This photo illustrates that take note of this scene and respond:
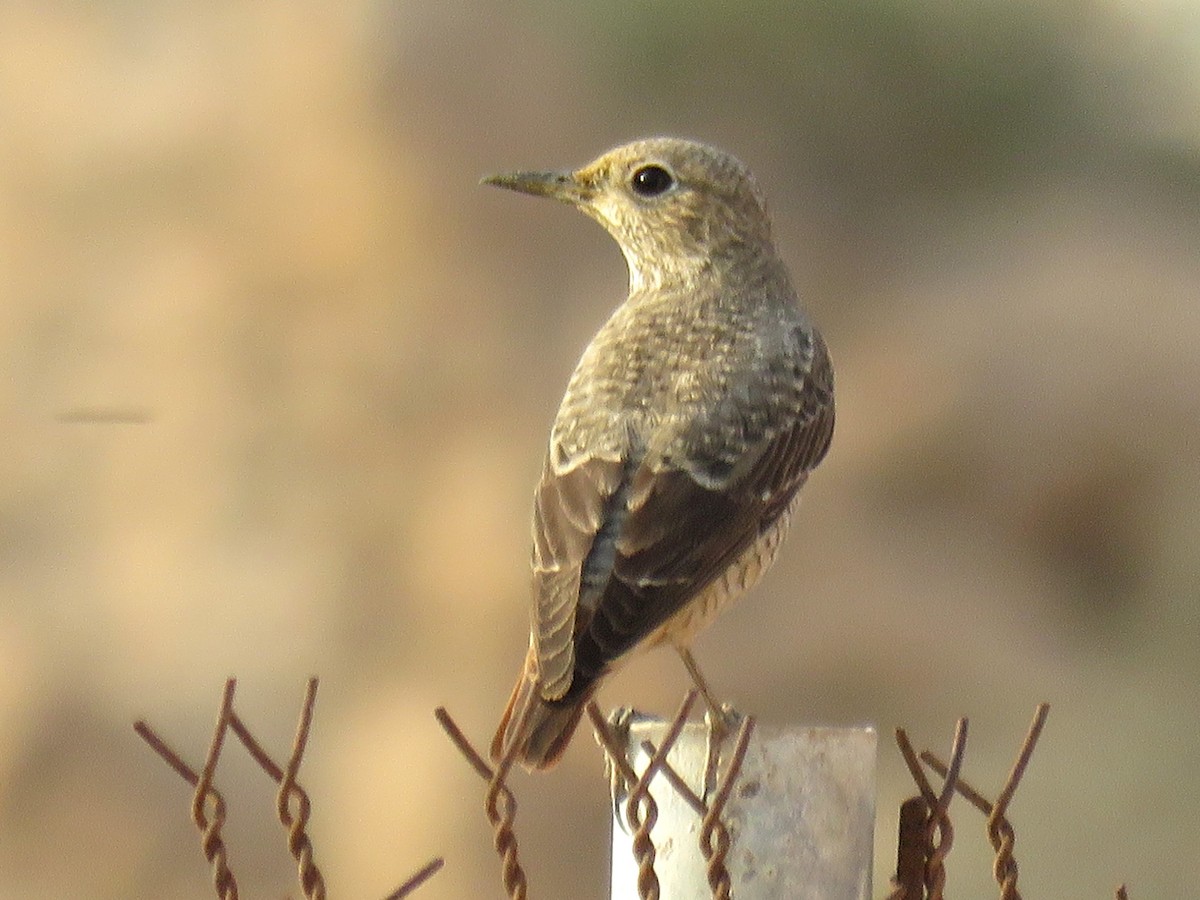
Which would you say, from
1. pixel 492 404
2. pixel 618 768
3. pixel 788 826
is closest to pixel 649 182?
pixel 618 768

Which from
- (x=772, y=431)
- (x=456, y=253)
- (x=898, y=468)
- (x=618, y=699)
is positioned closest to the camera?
(x=772, y=431)

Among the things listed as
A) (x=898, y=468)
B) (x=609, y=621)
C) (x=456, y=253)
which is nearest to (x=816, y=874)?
(x=609, y=621)

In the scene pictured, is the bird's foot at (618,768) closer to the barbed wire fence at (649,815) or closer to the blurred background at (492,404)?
the barbed wire fence at (649,815)

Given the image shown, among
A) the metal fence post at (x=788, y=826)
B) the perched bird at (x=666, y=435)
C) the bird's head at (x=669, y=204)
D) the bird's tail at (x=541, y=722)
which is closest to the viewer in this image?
the metal fence post at (x=788, y=826)

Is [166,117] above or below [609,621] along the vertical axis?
above

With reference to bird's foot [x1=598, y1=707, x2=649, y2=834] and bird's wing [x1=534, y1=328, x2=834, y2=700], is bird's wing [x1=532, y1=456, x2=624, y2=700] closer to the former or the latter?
bird's wing [x1=534, y1=328, x2=834, y2=700]

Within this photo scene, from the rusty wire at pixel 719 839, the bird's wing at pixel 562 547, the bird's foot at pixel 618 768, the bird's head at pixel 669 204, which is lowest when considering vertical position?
the rusty wire at pixel 719 839

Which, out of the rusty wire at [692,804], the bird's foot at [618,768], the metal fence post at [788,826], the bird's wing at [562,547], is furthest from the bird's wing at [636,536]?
the rusty wire at [692,804]

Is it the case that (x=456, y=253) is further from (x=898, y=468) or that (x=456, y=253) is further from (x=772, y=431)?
(x=772, y=431)
